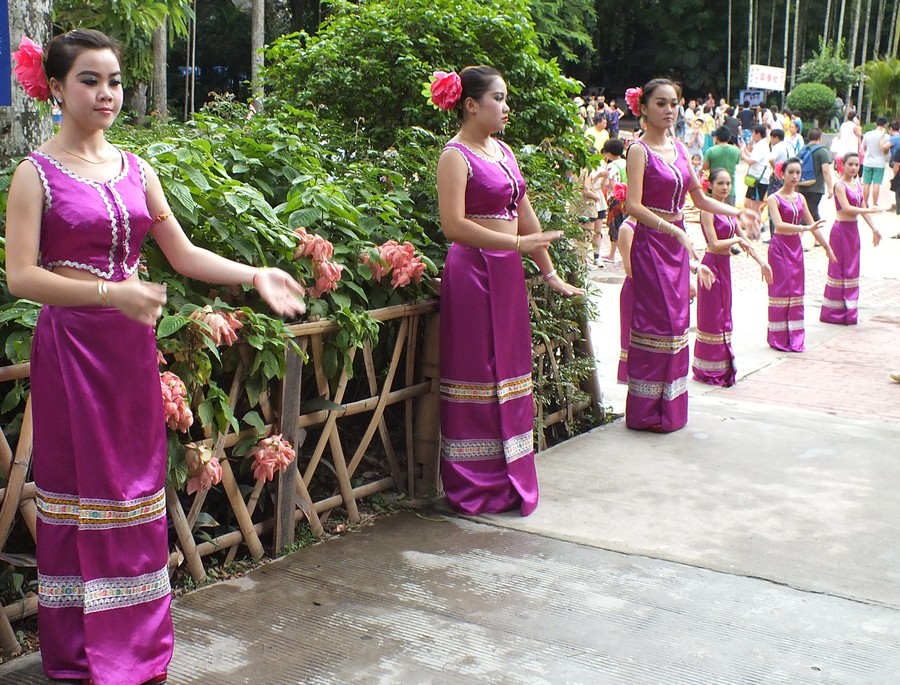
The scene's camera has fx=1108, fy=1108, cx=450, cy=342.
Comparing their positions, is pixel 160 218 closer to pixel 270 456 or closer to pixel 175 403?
pixel 175 403

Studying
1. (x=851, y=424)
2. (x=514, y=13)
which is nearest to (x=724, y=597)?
(x=851, y=424)

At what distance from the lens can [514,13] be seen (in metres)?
6.41

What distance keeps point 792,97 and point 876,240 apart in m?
27.9

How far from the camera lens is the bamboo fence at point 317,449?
3350 mm

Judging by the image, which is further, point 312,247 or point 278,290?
point 312,247

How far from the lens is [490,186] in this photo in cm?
448

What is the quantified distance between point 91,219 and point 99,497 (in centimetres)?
75

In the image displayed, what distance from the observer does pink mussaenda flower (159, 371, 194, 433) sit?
3.43 meters

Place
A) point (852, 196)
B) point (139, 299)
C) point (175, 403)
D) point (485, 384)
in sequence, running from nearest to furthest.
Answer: point (139, 299) → point (175, 403) → point (485, 384) → point (852, 196)

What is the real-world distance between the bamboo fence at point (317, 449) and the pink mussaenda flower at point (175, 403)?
1.00ft

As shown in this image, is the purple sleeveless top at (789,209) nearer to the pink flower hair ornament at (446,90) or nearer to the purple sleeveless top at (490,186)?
the purple sleeveless top at (490,186)

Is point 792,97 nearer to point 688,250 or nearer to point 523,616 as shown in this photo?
point 688,250

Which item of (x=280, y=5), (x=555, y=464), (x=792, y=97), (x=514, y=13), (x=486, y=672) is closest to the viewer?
(x=486, y=672)

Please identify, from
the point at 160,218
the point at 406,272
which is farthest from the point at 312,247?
the point at 160,218
